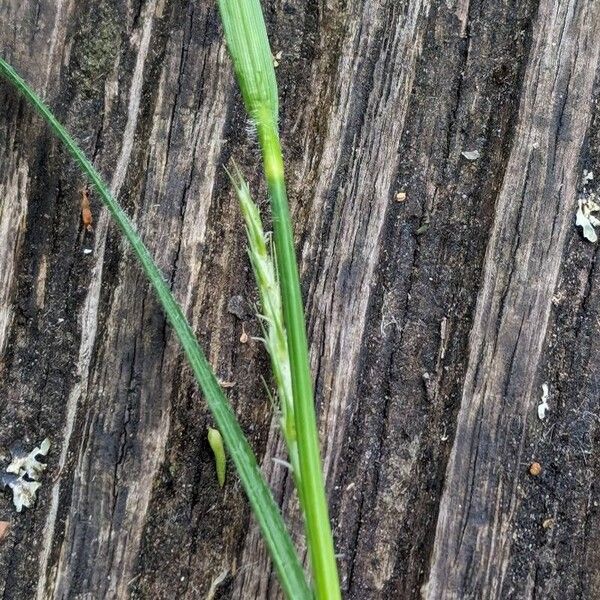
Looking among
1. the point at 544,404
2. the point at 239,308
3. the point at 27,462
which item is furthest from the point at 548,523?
the point at 27,462

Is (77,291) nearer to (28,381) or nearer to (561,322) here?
(28,381)

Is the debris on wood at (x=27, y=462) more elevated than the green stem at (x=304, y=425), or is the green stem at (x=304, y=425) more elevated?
the green stem at (x=304, y=425)

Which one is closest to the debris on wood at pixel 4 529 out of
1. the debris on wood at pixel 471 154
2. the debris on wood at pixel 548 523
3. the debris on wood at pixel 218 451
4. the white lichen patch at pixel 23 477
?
the white lichen patch at pixel 23 477

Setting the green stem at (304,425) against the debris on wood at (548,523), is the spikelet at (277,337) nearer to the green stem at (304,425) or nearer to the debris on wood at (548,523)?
the green stem at (304,425)

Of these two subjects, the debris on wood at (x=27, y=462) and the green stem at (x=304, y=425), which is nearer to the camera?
the green stem at (x=304, y=425)

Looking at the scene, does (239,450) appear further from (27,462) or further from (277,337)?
(27,462)

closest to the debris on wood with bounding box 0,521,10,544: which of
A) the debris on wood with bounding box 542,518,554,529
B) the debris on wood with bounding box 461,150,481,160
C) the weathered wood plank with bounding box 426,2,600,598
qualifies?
the weathered wood plank with bounding box 426,2,600,598

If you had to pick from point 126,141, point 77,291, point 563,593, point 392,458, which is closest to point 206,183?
point 126,141

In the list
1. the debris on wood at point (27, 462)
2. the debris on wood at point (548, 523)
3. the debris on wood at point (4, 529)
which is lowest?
the debris on wood at point (4, 529)
